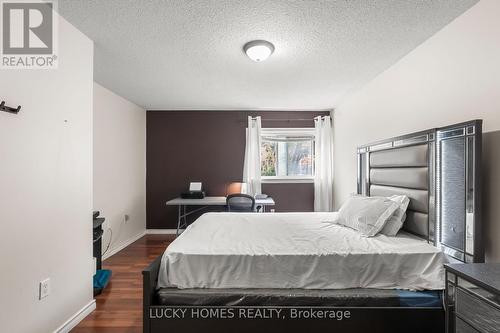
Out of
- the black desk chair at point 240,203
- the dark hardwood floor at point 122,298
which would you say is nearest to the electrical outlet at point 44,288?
the dark hardwood floor at point 122,298

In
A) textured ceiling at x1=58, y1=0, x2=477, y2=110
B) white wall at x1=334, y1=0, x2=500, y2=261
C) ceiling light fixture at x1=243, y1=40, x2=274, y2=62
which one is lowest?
white wall at x1=334, y1=0, x2=500, y2=261

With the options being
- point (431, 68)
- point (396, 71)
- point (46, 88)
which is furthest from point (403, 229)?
point (46, 88)

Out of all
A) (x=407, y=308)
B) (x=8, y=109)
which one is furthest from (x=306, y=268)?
(x=8, y=109)

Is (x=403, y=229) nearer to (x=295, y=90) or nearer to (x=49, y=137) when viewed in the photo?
(x=295, y=90)

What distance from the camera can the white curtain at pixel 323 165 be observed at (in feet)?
14.5

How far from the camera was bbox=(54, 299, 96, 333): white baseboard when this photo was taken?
70.7 inches

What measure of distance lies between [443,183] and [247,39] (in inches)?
74.5

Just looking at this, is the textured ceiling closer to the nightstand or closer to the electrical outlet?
the nightstand

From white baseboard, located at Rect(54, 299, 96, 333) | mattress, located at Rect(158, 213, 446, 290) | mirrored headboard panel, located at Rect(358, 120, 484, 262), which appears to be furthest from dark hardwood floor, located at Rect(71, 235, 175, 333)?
mirrored headboard panel, located at Rect(358, 120, 484, 262)

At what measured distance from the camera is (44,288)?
1643 millimetres

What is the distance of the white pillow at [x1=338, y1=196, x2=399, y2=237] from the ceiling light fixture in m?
1.63

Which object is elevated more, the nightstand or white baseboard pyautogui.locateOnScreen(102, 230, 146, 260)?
the nightstand

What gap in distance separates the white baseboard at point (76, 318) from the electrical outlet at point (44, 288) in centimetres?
32

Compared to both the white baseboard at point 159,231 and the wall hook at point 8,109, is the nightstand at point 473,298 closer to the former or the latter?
the wall hook at point 8,109
